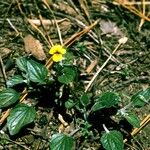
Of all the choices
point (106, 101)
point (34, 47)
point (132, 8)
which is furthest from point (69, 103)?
point (132, 8)

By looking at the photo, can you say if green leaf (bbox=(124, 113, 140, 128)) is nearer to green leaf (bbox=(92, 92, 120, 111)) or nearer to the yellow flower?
green leaf (bbox=(92, 92, 120, 111))

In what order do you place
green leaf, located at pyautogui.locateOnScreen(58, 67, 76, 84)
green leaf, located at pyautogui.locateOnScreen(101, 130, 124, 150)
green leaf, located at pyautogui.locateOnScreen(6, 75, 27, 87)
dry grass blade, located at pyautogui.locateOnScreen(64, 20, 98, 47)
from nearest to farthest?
green leaf, located at pyautogui.locateOnScreen(101, 130, 124, 150) → green leaf, located at pyautogui.locateOnScreen(58, 67, 76, 84) → green leaf, located at pyautogui.locateOnScreen(6, 75, 27, 87) → dry grass blade, located at pyautogui.locateOnScreen(64, 20, 98, 47)

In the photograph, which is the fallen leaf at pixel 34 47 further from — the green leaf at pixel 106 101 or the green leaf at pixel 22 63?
the green leaf at pixel 106 101

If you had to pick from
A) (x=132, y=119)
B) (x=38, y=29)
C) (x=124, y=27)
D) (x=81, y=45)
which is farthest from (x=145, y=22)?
(x=132, y=119)

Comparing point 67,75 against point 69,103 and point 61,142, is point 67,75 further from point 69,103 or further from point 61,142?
point 61,142

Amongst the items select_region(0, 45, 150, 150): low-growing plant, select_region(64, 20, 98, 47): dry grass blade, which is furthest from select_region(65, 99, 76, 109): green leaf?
select_region(64, 20, 98, 47): dry grass blade

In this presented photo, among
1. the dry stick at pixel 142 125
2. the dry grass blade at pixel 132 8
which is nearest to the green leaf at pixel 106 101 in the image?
the dry stick at pixel 142 125

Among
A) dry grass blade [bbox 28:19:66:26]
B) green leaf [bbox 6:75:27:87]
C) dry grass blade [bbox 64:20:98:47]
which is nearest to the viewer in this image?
green leaf [bbox 6:75:27:87]

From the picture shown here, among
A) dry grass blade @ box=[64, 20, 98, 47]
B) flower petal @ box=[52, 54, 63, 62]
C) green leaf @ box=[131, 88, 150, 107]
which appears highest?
dry grass blade @ box=[64, 20, 98, 47]
